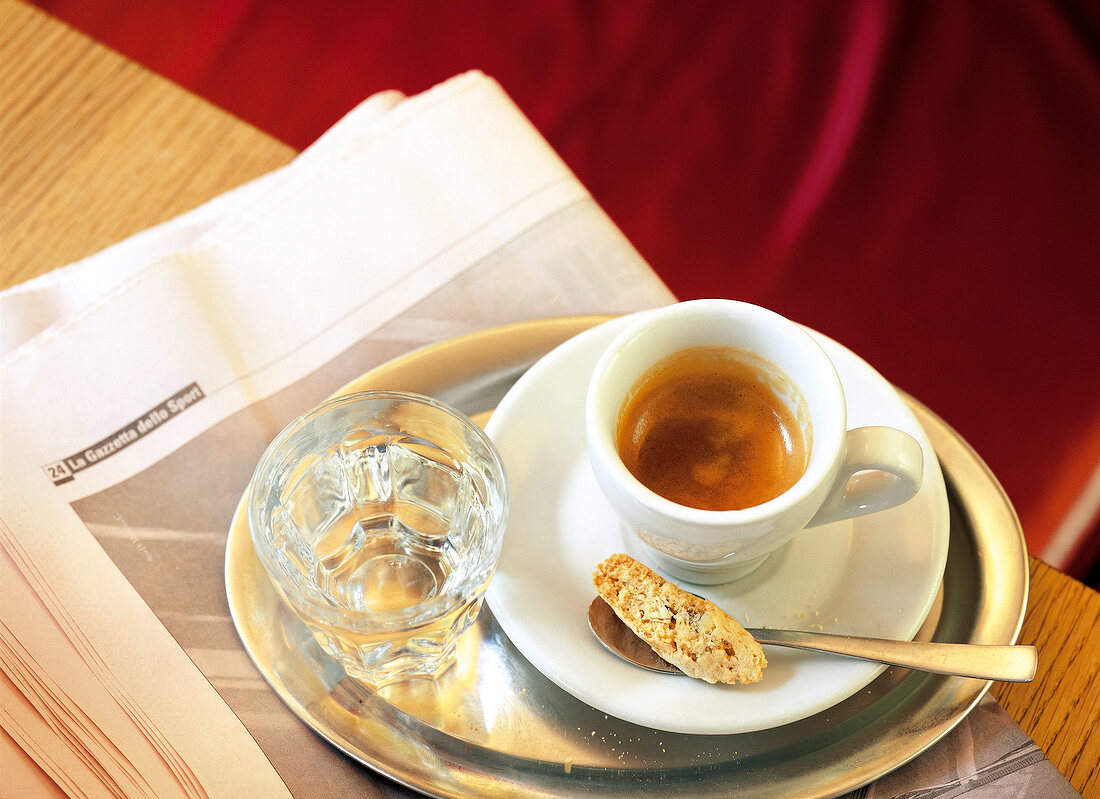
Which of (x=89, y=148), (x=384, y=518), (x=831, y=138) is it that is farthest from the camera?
(x=831, y=138)

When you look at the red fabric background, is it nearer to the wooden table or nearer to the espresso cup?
the wooden table

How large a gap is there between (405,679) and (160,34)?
2.74ft

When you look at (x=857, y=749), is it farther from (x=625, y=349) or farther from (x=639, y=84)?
(x=639, y=84)

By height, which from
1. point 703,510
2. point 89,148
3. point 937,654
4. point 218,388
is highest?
point 89,148

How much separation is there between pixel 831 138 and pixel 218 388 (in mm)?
627

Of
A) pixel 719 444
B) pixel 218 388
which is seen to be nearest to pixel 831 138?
pixel 719 444

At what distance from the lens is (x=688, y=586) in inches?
18.6

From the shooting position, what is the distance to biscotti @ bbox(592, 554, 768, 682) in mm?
426

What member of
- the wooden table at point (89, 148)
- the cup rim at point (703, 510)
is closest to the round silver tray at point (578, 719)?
the cup rim at point (703, 510)

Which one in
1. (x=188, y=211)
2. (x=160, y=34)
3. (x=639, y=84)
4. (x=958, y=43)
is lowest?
(x=958, y=43)

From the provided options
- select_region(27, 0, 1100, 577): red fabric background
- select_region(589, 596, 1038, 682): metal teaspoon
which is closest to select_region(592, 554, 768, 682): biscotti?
select_region(589, 596, 1038, 682): metal teaspoon

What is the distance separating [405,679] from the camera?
48cm

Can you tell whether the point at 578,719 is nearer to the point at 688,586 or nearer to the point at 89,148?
the point at 688,586

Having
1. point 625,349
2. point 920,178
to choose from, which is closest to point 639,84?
point 920,178
